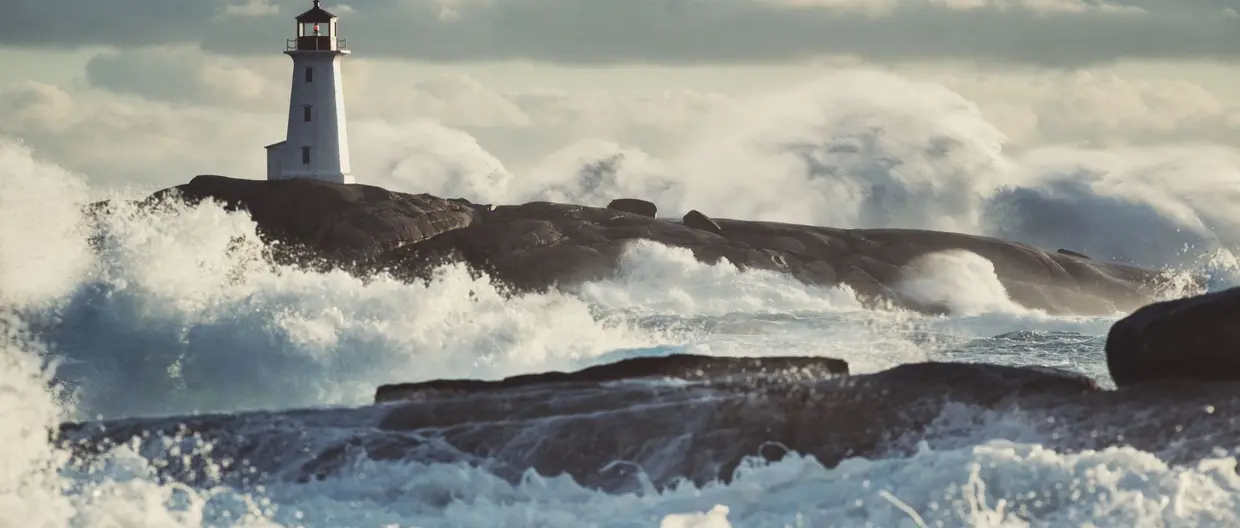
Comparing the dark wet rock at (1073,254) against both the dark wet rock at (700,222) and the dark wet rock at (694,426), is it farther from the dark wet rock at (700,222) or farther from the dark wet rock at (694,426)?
the dark wet rock at (694,426)

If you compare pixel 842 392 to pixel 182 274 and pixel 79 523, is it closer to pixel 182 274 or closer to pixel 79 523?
pixel 79 523

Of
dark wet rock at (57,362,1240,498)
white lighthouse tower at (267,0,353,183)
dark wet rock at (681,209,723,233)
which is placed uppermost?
white lighthouse tower at (267,0,353,183)

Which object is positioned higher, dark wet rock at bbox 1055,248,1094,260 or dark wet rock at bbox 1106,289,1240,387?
dark wet rock at bbox 1055,248,1094,260

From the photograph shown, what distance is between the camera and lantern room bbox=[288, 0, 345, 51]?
2514 cm

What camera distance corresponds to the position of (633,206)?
2798 cm

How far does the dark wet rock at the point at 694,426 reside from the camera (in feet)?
25.9

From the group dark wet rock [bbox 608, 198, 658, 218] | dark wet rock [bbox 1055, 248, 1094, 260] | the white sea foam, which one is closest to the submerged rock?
the white sea foam

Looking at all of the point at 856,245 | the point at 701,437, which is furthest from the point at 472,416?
the point at 856,245

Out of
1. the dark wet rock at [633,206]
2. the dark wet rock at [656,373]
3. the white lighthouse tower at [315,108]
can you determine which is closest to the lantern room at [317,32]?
the white lighthouse tower at [315,108]

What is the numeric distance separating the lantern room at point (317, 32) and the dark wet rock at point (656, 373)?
16296 mm

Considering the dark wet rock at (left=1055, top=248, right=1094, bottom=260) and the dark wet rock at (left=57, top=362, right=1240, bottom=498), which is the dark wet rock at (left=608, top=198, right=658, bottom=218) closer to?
the dark wet rock at (left=1055, top=248, right=1094, bottom=260)

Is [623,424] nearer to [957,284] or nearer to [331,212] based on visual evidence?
[331,212]

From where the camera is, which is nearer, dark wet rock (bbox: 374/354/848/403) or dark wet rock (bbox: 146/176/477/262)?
dark wet rock (bbox: 374/354/848/403)

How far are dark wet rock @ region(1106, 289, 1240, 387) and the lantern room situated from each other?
740 inches
